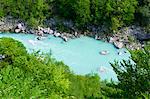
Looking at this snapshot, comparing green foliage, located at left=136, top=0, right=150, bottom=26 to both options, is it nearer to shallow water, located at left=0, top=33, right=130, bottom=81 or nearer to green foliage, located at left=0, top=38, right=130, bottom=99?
shallow water, located at left=0, top=33, right=130, bottom=81

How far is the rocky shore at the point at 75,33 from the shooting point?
31.7 metres

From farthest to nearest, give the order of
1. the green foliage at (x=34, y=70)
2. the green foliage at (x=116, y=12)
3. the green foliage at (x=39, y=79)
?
the green foliage at (x=116, y=12), the green foliage at (x=34, y=70), the green foliage at (x=39, y=79)

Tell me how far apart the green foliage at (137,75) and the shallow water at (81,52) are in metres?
10.9

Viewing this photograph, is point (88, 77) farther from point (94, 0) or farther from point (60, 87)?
point (94, 0)

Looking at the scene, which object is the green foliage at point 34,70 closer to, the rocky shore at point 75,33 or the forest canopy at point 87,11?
the rocky shore at point 75,33

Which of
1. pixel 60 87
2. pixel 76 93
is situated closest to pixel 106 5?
pixel 76 93

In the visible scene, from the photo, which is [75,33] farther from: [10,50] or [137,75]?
[137,75]

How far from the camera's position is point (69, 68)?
2753 centimetres

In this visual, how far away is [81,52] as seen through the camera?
1196 inches

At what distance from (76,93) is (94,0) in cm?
1045

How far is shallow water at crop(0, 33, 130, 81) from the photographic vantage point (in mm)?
28656

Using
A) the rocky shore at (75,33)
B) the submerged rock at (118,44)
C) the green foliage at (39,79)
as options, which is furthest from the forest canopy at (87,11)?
the green foliage at (39,79)

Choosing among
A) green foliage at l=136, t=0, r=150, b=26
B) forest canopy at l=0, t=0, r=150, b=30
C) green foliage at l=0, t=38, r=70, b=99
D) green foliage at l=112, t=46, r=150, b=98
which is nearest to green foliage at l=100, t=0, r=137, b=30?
forest canopy at l=0, t=0, r=150, b=30

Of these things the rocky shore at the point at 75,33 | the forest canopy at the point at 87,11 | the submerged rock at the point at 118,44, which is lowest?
the submerged rock at the point at 118,44
